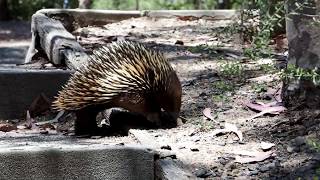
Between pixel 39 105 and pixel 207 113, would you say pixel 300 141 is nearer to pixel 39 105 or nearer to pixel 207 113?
pixel 207 113

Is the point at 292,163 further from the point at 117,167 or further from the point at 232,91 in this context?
the point at 232,91

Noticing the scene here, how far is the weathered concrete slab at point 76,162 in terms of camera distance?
13.8 ft

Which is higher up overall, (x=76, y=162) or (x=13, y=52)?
(x=76, y=162)

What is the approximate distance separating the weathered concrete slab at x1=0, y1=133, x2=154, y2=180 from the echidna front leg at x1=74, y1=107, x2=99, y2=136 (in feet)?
4.01

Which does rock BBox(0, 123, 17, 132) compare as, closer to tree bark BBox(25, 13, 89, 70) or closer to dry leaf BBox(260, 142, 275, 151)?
tree bark BBox(25, 13, 89, 70)

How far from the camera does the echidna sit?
17.7 feet

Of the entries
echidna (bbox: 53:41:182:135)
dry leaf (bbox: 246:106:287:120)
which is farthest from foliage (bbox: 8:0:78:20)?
dry leaf (bbox: 246:106:287:120)

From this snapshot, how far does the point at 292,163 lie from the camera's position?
407cm

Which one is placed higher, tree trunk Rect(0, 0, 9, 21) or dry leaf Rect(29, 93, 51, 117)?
dry leaf Rect(29, 93, 51, 117)

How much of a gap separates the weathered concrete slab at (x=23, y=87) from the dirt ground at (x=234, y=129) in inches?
53.7

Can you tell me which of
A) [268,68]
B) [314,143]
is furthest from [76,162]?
[268,68]

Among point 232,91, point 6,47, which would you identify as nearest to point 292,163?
point 232,91

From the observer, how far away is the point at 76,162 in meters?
4.27

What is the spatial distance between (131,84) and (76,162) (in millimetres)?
1272
